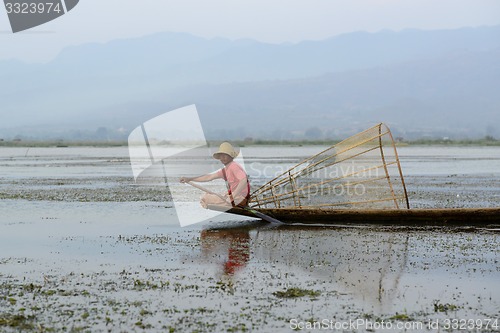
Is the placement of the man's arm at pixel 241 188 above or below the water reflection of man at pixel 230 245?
above

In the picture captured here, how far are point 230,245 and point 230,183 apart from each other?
11.0 ft

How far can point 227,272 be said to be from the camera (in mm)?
12062

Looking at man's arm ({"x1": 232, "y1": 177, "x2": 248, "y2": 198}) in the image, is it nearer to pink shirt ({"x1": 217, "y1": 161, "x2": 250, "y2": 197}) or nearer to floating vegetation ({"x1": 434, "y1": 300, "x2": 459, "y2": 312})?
pink shirt ({"x1": 217, "y1": 161, "x2": 250, "y2": 197})

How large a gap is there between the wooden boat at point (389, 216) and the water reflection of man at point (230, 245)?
4.20 feet

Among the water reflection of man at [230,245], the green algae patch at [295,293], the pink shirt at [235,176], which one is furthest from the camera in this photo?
the pink shirt at [235,176]

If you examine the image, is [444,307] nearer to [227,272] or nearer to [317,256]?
[227,272]

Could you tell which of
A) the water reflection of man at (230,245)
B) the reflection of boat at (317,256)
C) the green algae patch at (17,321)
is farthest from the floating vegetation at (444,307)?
the green algae patch at (17,321)

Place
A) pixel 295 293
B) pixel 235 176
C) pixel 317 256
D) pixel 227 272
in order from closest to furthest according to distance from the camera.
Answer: pixel 295 293 < pixel 227 272 < pixel 317 256 < pixel 235 176

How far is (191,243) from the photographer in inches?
600

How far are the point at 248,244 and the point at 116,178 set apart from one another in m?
22.6

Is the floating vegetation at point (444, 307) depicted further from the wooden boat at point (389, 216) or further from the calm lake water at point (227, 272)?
the wooden boat at point (389, 216)

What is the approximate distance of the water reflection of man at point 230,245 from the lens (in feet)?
41.6

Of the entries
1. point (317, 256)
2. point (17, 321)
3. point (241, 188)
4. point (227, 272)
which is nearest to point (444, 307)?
point (227, 272)

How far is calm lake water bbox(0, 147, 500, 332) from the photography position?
9.46m
